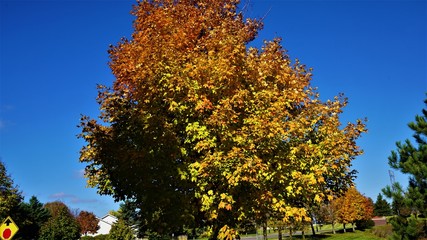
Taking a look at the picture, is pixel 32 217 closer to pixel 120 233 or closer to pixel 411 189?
pixel 120 233

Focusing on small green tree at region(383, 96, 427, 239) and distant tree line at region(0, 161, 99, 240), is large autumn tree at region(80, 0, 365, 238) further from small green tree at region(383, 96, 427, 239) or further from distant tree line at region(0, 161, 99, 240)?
distant tree line at region(0, 161, 99, 240)

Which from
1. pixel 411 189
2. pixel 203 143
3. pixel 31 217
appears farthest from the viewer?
pixel 31 217

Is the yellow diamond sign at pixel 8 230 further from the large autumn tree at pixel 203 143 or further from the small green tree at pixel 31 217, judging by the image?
the small green tree at pixel 31 217

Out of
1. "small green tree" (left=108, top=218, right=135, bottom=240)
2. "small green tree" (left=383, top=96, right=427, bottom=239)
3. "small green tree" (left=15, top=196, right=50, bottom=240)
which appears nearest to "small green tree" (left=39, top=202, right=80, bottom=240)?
"small green tree" (left=15, top=196, right=50, bottom=240)

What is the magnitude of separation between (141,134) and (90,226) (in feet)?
343

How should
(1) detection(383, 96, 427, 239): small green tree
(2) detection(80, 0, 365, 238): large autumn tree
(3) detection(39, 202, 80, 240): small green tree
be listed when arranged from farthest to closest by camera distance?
(3) detection(39, 202, 80, 240): small green tree
(1) detection(383, 96, 427, 239): small green tree
(2) detection(80, 0, 365, 238): large autumn tree

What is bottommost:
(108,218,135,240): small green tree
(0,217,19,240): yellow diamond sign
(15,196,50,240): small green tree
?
(0,217,19,240): yellow diamond sign

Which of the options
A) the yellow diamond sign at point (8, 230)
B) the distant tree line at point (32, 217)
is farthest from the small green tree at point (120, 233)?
the yellow diamond sign at point (8, 230)

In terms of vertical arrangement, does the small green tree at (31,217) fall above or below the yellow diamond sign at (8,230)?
above

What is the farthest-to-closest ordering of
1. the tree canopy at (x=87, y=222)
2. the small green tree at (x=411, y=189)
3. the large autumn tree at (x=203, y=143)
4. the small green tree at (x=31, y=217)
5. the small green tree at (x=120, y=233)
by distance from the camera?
the tree canopy at (x=87, y=222)
the small green tree at (x=31, y=217)
the small green tree at (x=120, y=233)
the small green tree at (x=411, y=189)
the large autumn tree at (x=203, y=143)

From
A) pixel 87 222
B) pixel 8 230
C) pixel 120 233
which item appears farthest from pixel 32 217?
pixel 8 230

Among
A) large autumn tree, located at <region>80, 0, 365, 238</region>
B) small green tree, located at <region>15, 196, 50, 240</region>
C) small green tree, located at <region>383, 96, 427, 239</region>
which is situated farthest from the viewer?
small green tree, located at <region>15, 196, 50, 240</region>

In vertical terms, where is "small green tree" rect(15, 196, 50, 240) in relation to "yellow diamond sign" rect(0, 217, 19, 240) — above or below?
above

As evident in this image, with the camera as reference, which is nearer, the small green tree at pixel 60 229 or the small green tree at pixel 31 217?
the small green tree at pixel 60 229
